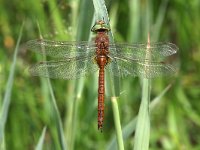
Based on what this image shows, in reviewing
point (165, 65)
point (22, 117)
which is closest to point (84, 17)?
point (165, 65)

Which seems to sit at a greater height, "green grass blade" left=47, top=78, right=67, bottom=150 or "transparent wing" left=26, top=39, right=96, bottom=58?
"transparent wing" left=26, top=39, right=96, bottom=58

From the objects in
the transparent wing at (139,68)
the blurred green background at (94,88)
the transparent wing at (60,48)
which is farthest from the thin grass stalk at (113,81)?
the blurred green background at (94,88)

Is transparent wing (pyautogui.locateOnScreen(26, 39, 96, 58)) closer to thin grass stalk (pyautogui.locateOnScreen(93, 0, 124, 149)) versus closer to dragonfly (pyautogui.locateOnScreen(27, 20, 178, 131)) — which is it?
dragonfly (pyautogui.locateOnScreen(27, 20, 178, 131))

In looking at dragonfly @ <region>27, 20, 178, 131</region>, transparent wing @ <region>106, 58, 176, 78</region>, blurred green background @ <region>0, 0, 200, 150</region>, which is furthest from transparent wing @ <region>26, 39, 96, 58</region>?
blurred green background @ <region>0, 0, 200, 150</region>

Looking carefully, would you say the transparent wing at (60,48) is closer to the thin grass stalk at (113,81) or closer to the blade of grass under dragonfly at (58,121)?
the blade of grass under dragonfly at (58,121)

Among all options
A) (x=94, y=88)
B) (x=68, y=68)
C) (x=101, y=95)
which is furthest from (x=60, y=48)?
(x=94, y=88)

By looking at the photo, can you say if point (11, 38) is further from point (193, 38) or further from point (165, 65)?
point (165, 65)

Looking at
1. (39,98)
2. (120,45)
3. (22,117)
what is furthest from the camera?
(39,98)
